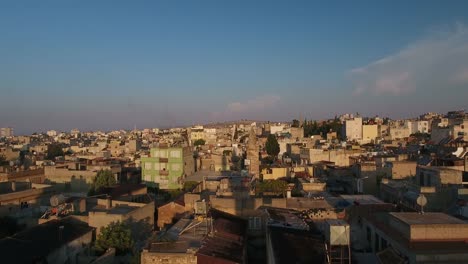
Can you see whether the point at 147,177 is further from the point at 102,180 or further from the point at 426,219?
the point at 426,219

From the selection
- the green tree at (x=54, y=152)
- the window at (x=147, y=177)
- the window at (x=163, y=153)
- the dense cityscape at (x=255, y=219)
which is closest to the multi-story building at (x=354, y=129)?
the dense cityscape at (x=255, y=219)

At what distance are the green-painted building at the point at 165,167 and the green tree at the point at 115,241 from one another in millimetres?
21384

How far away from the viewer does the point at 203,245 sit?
43.7 feet

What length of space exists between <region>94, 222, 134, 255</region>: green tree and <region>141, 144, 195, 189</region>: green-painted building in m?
21.4

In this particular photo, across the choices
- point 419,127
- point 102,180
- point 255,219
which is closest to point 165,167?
point 102,180

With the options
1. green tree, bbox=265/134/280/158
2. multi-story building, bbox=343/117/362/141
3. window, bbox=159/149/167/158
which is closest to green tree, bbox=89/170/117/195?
window, bbox=159/149/167/158

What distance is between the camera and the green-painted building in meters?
39.2

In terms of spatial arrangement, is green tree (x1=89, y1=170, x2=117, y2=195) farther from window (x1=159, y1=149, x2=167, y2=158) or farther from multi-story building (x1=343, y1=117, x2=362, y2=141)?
multi-story building (x1=343, y1=117, x2=362, y2=141)

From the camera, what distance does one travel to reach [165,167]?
130ft

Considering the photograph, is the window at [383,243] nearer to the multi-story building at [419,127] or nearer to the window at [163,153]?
the window at [163,153]

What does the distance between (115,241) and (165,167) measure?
22822 millimetres

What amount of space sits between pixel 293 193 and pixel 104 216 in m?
11.4

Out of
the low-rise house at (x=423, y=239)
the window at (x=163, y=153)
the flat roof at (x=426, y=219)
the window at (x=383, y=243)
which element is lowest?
the window at (x=383, y=243)

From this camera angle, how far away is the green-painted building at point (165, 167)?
39.2 meters
